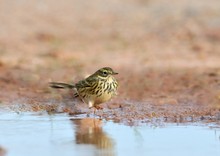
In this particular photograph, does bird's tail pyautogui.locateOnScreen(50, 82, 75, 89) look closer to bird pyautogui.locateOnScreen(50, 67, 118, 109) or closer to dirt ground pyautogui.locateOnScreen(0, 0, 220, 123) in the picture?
dirt ground pyautogui.locateOnScreen(0, 0, 220, 123)

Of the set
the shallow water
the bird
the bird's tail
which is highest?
the bird's tail

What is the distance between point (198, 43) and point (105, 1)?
326 centimetres

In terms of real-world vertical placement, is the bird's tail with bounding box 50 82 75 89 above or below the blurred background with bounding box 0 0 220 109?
below

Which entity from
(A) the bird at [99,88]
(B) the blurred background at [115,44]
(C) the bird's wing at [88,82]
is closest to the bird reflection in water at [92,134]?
(A) the bird at [99,88]

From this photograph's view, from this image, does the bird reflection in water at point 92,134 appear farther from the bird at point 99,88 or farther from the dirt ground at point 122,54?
the bird at point 99,88

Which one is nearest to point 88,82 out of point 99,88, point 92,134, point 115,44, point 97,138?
point 99,88

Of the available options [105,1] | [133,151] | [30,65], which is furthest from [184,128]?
[105,1]

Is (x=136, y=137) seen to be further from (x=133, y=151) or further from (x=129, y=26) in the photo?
(x=129, y=26)

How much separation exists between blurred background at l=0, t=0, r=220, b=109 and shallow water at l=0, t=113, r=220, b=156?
2436 millimetres

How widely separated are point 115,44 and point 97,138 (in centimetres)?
746

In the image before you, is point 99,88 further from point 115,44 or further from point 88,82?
point 115,44

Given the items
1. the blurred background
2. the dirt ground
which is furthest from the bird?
the blurred background

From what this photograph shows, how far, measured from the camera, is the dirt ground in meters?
11.5

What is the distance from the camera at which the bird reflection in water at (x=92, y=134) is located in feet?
28.1
